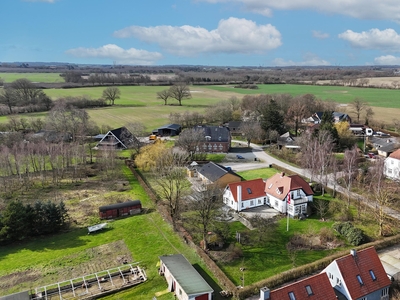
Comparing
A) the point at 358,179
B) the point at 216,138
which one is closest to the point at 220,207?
the point at 358,179

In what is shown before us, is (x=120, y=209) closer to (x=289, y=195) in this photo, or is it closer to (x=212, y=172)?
(x=212, y=172)

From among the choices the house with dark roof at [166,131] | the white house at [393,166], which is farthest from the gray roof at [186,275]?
the house with dark roof at [166,131]

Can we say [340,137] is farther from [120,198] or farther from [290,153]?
[120,198]

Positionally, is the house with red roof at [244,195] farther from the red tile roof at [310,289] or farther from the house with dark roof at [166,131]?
the house with dark roof at [166,131]

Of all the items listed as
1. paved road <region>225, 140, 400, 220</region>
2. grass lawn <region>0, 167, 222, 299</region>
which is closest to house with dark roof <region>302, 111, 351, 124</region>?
paved road <region>225, 140, 400, 220</region>

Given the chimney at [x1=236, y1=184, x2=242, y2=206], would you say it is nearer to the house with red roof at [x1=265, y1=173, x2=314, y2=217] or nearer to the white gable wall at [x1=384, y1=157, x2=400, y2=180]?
the house with red roof at [x1=265, y1=173, x2=314, y2=217]
